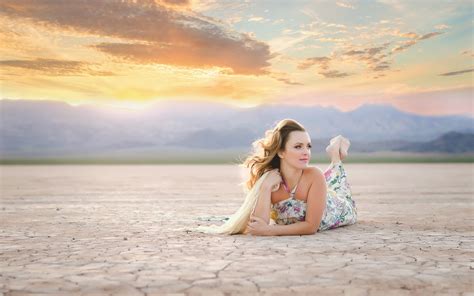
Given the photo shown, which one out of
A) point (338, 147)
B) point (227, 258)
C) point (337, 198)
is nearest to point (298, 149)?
point (337, 198)

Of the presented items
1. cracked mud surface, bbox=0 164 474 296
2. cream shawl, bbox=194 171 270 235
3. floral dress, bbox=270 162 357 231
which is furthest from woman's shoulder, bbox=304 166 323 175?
cracked mud surface, bbox=0 164 474 296

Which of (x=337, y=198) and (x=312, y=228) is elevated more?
(x=337, y=198)

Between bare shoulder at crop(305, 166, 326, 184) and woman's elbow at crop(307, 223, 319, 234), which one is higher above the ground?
bare shoulder at crop(305, 166, 326, 184)

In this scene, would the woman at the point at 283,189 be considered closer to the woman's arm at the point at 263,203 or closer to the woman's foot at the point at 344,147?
the woman's arm at the point at 263,203

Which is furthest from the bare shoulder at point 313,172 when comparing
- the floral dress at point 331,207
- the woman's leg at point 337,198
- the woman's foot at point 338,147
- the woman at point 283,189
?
the woman's foot at point 338,147

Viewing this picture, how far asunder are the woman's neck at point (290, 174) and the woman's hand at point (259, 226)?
2.51 feet

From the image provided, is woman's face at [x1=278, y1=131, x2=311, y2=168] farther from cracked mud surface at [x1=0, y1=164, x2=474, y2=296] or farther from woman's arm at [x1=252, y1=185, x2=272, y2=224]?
cracked mud surface at [x1=0, y1=164, x2=474, y2=296]

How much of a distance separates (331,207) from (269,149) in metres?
1.73

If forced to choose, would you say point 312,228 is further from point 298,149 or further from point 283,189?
point 298,149

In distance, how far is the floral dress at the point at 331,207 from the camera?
28.7 feet

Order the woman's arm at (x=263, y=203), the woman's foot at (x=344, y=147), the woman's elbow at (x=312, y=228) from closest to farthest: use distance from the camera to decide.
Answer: the woman's arm at (x=263, y=203)
the woman's elbow at (x=312, y=228)
the woman's foot at (x=344, y=147)

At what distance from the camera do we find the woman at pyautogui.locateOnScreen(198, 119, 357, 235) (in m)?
8.41

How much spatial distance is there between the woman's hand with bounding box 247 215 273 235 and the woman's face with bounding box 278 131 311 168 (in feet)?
3.29

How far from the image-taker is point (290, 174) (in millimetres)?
8688
